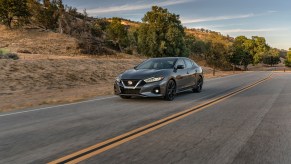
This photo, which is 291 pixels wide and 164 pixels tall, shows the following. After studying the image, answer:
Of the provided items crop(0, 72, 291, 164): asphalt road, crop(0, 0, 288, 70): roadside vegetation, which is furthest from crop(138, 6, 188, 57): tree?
crop(0, 72, 291, 164): asphalt road

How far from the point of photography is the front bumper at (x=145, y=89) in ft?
38.7

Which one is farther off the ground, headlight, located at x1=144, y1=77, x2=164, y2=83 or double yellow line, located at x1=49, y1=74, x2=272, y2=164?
headlight, located at x1=144, y1=77, x2=164, y2=83

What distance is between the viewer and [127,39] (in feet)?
242

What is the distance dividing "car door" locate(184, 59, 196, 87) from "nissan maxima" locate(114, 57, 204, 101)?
14 cm

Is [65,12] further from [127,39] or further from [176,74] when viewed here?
[176,74]

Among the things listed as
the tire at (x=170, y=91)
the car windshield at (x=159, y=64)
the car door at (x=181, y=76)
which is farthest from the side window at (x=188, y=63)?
the tire at (x=170, y=91)

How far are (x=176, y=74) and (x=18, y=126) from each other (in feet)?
22.6

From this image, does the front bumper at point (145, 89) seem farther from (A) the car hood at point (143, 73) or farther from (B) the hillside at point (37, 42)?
(B) the hillside at point (37, 42)

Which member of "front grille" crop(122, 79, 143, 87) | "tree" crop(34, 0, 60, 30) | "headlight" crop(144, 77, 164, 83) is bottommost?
"front grille" crop(122, 79, 143, 87)

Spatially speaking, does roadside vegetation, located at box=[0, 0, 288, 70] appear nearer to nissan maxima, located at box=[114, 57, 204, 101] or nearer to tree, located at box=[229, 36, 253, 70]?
tree, located at box=[229, 36, 253, 70]

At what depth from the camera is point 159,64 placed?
537 inches

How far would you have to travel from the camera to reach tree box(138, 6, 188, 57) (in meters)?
53.7

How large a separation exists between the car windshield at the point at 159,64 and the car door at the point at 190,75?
3.49 feet

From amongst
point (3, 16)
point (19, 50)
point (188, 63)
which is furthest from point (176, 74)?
point (3, 16)
